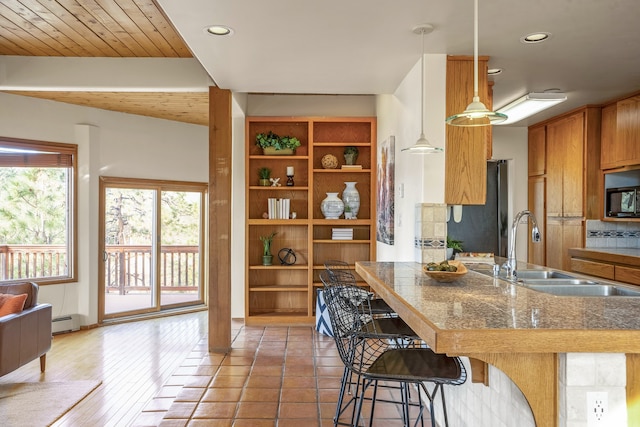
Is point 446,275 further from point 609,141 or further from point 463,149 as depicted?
point 609,141

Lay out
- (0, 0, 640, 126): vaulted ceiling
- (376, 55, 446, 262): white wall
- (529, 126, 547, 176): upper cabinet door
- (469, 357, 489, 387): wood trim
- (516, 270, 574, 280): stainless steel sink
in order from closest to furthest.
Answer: (469, 357, 489, 387): wood trim, (0, 0, 640, 126): vaulted ceiling, (516, 270, 574, 280): stainless steel sink, (376, 55, 446, 262): white wall, (529, 126, 547, 176): upper cabinet door

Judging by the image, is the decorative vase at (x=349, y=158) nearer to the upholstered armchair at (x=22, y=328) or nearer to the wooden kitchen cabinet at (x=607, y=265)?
the wooden kitchen cabinet at (x=607, y=265)

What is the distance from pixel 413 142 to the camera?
12.6 ft

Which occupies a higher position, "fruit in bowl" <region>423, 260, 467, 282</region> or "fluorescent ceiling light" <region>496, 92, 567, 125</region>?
"fluorescent ceiling light" <region>496, 92, 567, 125</region>

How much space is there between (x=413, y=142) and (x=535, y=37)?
44.5 inches

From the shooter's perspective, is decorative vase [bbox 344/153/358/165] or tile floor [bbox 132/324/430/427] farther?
decorative vase [bbox 344/153/358/165]

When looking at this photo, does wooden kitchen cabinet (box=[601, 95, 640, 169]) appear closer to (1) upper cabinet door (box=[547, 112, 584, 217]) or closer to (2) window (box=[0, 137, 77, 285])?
(1) upper cabinet door (box=[547, 112, 584, 217])

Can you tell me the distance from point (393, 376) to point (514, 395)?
45 cm

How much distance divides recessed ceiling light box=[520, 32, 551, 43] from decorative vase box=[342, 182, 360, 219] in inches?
110

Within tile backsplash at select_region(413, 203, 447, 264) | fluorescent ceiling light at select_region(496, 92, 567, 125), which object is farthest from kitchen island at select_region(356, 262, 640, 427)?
fluorescent ceiling light at select_region(496, 92, 567, 125)

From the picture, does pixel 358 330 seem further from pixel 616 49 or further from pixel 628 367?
pixel 616 49

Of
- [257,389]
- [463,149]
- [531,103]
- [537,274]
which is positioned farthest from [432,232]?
[257,389]

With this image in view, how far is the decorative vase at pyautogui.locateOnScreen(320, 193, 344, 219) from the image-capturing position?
5.70 m

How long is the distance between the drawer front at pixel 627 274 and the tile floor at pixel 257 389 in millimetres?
2588
